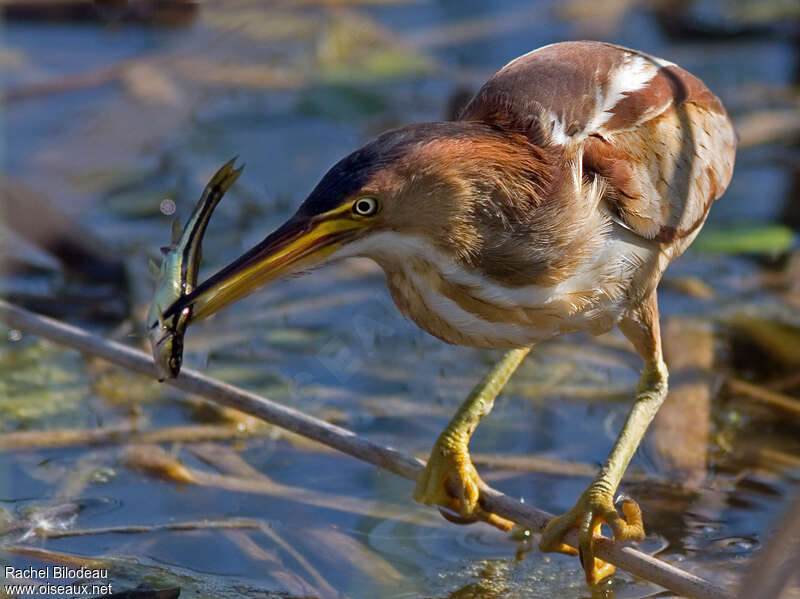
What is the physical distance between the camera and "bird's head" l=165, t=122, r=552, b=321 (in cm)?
230

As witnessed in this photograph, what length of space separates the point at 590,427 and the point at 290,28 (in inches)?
131

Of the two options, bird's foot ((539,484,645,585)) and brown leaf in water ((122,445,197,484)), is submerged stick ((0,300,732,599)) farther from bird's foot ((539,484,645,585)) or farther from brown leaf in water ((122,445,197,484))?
brown leaf in water ((122,445,197,484))

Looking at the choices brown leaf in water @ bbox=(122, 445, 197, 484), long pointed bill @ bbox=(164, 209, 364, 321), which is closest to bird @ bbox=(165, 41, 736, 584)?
long pointed bill @ bbox=(164, 209, 364, 321)

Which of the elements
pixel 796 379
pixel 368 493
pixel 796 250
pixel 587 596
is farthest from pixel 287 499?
pixel 796 250

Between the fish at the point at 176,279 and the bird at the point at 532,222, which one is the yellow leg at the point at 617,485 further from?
the fish at the point at 176,279

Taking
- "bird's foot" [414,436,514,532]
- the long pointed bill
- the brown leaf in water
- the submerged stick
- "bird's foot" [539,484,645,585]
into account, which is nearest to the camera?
the long pointed bill

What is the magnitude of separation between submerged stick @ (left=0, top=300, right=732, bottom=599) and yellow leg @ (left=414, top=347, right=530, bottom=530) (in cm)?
6

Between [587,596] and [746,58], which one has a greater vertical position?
[746,58]

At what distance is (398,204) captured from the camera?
7.84 feet

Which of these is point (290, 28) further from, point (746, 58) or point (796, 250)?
point (796, 250)

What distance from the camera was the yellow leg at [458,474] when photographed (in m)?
2.99

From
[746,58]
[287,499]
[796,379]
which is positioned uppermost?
[746,58]

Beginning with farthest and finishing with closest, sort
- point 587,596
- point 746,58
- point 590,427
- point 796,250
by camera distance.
Answer: 1. point 746,58
2. point 796,250
3. point 590,427
4. point 587,596

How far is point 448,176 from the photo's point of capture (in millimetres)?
2461
